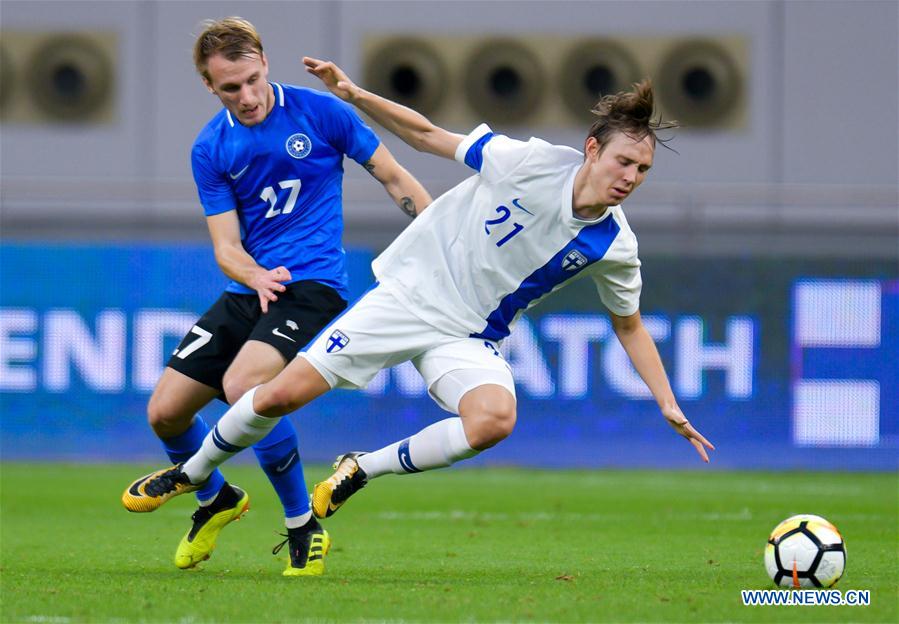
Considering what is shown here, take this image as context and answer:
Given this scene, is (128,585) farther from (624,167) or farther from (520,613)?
(624,167)

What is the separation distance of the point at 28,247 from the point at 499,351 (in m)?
7.87

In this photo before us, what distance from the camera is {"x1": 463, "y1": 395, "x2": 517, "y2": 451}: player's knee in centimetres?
617

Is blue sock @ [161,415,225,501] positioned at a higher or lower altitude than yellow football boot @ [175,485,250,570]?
higher

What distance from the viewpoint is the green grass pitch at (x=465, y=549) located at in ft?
18.0

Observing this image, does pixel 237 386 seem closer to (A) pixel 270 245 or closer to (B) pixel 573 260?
(A) pixel 270 245

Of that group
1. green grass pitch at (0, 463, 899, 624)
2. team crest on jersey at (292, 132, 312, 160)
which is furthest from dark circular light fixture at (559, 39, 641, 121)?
team crest on jersey at (292, 132, 312, 160)

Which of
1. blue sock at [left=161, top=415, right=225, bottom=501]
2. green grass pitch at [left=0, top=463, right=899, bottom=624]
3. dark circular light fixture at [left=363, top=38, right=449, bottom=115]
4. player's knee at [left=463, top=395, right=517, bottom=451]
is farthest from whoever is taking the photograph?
dark circular light fixture at [left=363, top=38, right=449, bottom=115]

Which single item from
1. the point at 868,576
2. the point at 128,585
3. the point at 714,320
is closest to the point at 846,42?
the point at 714,320

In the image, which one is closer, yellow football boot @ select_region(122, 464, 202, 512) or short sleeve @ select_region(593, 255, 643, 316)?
short sleeve @ select_region(593, 255, 643, 316)

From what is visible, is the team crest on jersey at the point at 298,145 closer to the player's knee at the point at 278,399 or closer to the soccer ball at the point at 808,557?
the player's knee at the point at 278,399

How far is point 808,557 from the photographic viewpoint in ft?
19.4

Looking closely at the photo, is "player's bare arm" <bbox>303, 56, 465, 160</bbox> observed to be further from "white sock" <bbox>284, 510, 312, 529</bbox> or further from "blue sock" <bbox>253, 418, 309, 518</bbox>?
"white sock" <bbox>284, 510, 312, 529</bbox>

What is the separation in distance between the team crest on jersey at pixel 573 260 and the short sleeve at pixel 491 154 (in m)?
0.44

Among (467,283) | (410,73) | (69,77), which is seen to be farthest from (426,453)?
(69,77)
